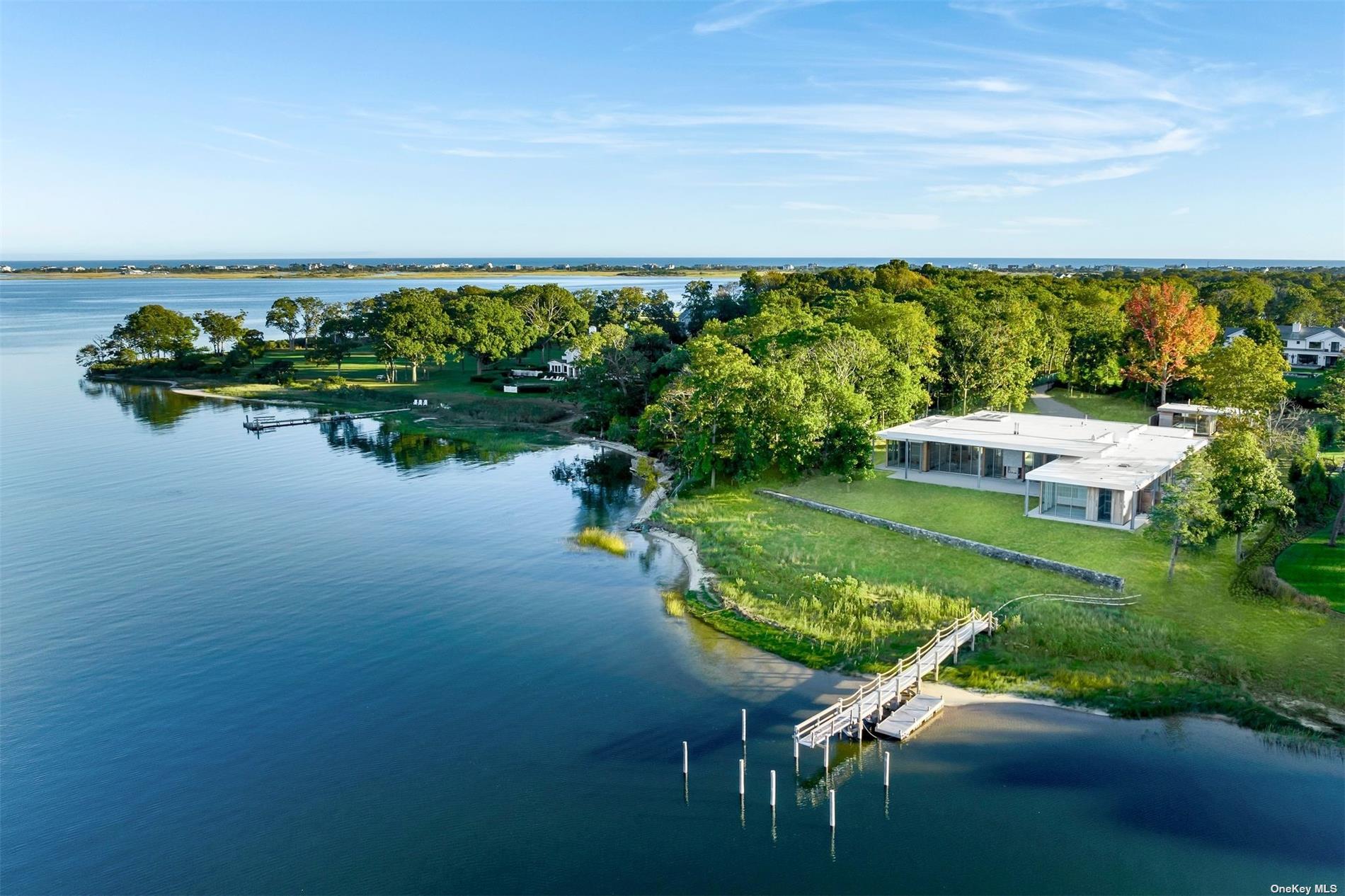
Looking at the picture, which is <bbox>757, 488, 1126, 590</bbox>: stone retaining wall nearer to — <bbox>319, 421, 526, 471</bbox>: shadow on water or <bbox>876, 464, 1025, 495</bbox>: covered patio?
<bbox>876, 464, 1025, 495</bbox>: covered patio

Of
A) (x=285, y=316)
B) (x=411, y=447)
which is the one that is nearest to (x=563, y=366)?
(x=411, y=447)

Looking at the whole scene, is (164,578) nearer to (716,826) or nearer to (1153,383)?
(716,826)

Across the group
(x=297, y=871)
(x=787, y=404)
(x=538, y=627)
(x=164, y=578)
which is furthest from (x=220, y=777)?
(x=787, y=404)

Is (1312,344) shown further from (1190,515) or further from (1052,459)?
(1190,515)

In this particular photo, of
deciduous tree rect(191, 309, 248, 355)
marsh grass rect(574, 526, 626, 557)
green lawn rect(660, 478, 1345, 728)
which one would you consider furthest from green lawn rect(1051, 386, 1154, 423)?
deciduous tree rect(191, 309, 248, 355)

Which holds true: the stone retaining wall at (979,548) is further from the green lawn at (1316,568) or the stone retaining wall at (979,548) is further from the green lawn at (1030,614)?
the green lawn at (1316,568)
